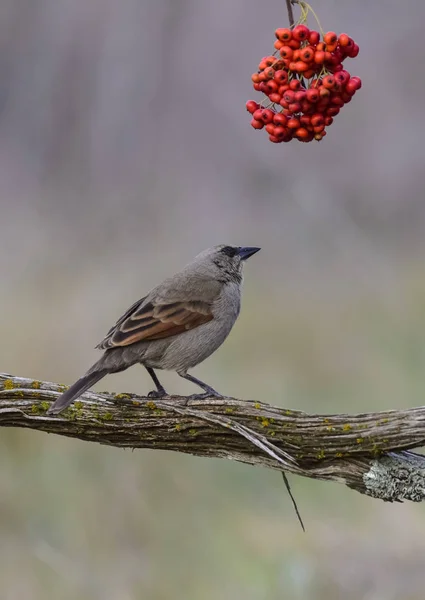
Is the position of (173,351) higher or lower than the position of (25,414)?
higher

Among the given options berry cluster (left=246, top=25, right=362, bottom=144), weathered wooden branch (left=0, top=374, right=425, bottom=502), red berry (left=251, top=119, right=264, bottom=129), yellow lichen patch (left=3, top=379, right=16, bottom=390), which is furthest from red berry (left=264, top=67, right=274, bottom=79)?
yellow lichen patch (left=3, top=379, right=16, bottom=390)

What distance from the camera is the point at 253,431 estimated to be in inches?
73.9

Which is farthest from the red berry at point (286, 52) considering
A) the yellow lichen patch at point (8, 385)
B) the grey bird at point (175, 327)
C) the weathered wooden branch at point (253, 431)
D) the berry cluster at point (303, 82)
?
the yellow lichen patch at point (8, 385)

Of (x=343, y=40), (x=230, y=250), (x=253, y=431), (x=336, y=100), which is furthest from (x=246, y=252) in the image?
(x=343, y=40)

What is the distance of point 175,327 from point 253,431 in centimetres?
56

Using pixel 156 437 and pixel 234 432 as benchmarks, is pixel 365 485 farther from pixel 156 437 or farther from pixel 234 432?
pixel 156 437

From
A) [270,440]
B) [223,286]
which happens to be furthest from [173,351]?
[270,440]

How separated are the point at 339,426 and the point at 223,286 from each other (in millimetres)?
886

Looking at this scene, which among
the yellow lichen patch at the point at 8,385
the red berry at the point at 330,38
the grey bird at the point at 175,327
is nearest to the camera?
the red berry at the point at 330,38

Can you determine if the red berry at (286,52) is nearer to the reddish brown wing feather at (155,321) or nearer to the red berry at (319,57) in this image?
the red berry at (319,57)

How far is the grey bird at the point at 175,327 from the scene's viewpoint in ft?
7.34

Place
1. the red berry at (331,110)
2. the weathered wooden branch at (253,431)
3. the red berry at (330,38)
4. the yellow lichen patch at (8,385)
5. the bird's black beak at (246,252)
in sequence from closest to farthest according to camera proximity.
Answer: the red berry at (330,38) < the red berry at (331,110) < the weathered wooden branch at (253,431) < the yellow lichen patch at (8,385) < the bird's black beak at (246,252)

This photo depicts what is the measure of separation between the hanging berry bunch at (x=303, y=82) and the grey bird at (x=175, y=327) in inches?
30.9

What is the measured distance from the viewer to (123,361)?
2.23 m
